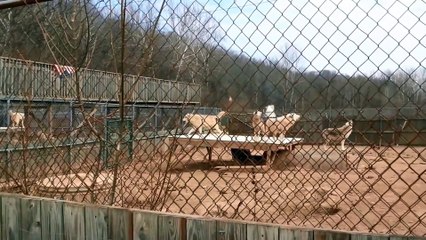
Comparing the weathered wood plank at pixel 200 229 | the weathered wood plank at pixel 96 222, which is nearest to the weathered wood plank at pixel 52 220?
the weathered wood plank at pixel 96 222

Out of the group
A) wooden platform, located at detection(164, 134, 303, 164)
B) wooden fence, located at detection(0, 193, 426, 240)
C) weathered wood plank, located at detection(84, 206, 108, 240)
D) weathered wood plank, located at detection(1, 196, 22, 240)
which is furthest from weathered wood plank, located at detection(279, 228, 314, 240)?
weathered wood plank, located at detection(1, 196, 22, 240)

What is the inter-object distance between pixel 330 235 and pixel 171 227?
706mm

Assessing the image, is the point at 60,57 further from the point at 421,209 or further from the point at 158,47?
the point at 421,209

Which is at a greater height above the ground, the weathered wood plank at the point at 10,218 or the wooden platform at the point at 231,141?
the wooden platform at the point at 231,141

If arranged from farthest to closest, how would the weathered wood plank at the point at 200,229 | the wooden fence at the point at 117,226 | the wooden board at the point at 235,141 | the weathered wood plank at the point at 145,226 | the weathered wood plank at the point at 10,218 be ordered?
the wooden board at the point at 235,141, the weathered wood plank at the point at 10,218, the weathered wood plank at the point at 145,226, the weathered wood plank at the point at 200,229, the wooden fence at the point at 117,226

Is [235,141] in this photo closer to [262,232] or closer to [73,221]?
[73,221]

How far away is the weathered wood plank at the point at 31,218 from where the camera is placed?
2.40 m

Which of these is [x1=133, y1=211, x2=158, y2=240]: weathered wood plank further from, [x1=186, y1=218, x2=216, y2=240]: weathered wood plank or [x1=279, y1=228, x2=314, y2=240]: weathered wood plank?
[x1=279, y1=228, x2=314, y2=240]: weathered wood plank

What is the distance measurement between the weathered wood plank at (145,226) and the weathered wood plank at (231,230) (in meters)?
0.32

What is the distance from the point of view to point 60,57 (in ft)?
9.86

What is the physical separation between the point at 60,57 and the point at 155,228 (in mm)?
1540

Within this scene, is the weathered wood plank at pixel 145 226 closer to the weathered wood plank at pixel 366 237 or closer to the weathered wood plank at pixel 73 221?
the weathered wood plank at pixel 73 221

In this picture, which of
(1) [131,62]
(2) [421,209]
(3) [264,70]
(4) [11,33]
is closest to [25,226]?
(1) [131,62]

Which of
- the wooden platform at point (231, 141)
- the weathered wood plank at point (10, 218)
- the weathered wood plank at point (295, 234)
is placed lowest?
the weathered wood plank at point (10, 218)
